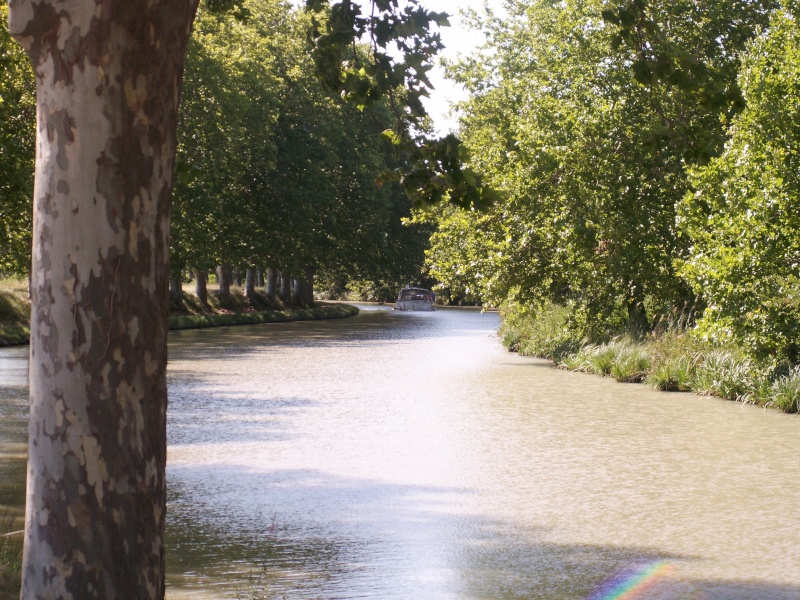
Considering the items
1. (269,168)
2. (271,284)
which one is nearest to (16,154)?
(269,168)

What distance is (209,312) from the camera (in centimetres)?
4744

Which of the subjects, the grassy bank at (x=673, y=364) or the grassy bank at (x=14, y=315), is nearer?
the grassy bank at (x=673, y=364)

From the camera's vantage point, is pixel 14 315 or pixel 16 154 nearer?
pixel 16 154

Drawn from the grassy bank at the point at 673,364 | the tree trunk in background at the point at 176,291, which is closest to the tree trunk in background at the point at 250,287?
the tree trunk in background at the point at 176,291

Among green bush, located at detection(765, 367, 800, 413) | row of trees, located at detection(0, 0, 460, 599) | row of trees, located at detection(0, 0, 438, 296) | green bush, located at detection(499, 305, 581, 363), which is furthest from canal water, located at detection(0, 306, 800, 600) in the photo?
row of trees, located at detection(0, 0, 438, 296)

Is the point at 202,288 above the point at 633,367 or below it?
above

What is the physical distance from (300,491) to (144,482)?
6.27 m

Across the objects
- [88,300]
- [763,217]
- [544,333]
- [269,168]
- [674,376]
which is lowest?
[674,376]

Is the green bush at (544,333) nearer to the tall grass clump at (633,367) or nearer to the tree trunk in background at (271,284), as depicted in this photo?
the tall grass clump at (633,367)

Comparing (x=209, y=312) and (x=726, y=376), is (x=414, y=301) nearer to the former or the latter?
(x=209, y=312)

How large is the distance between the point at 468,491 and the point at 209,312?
37870 millimetres

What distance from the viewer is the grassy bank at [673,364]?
17672 mm

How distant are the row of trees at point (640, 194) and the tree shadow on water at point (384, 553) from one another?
363 inches

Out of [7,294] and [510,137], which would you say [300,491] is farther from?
[7,294]
